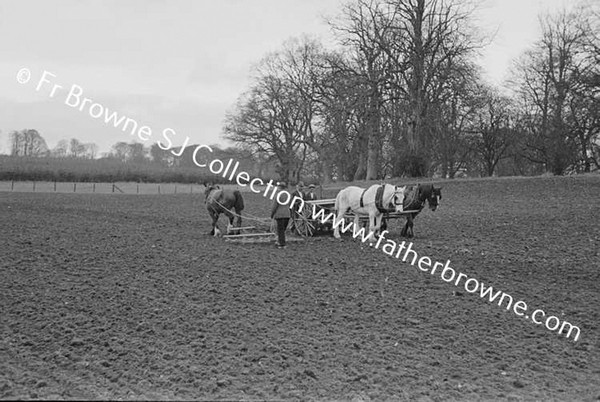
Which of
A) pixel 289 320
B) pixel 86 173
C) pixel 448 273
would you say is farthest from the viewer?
pixel 86 173

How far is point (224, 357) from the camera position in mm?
7062

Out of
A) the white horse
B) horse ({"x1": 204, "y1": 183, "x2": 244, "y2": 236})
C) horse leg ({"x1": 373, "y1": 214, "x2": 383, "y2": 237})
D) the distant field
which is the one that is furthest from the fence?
horse leg ({"x1": 373, "y1": 214, "x2": 383, "y2": 237})

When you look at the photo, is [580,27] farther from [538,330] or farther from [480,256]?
[538,330]

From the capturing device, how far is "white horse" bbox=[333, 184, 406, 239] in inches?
602

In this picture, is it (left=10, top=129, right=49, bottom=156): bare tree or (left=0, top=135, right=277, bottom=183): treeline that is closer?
(left=0, top=135, right=277, bottom=183): treeline

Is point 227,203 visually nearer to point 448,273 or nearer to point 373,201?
point 373,201

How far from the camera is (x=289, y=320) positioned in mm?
8594

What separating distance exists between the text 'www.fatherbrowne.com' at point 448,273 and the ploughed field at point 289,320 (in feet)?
0.74

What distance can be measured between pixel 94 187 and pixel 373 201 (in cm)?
4089

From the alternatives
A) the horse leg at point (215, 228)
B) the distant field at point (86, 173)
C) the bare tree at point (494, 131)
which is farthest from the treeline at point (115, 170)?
the horse leg at point (215, 228)

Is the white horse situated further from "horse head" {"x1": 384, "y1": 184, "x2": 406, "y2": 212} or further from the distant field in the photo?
the distant field

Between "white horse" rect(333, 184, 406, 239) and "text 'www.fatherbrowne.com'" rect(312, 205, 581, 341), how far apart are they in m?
0.36

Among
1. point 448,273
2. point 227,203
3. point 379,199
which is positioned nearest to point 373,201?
point 379,199

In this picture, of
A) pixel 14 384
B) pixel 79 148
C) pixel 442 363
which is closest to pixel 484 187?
pixel 442 363
